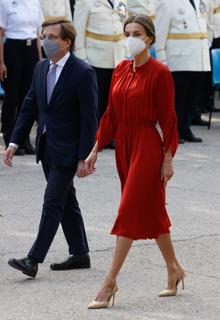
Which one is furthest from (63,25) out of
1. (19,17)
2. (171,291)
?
(19,17)

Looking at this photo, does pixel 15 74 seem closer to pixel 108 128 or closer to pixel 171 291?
pixel 108 128

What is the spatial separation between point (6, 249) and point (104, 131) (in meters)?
1.56

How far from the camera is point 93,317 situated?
6496 mm

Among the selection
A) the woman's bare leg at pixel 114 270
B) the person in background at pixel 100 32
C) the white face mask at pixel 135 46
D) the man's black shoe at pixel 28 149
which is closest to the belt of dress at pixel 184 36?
the person in background at pixel 100 32

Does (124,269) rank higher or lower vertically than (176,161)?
higher

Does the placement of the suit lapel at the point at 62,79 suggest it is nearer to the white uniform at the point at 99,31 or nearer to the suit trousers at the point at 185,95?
the white uniform at the point at 99,31

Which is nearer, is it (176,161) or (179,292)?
(179,292)

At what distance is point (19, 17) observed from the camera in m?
12.0

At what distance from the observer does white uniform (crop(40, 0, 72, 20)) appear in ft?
42.2

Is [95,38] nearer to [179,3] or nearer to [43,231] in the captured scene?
[179,3]

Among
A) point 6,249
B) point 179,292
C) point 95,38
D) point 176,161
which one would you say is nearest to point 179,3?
point 95,38

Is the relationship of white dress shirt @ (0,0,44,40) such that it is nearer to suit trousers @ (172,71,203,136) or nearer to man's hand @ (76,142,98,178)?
suit trousers @ (172,71,203,136)

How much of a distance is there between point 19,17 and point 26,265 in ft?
16.8

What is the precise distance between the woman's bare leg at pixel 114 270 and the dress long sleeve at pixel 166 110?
0.57m
